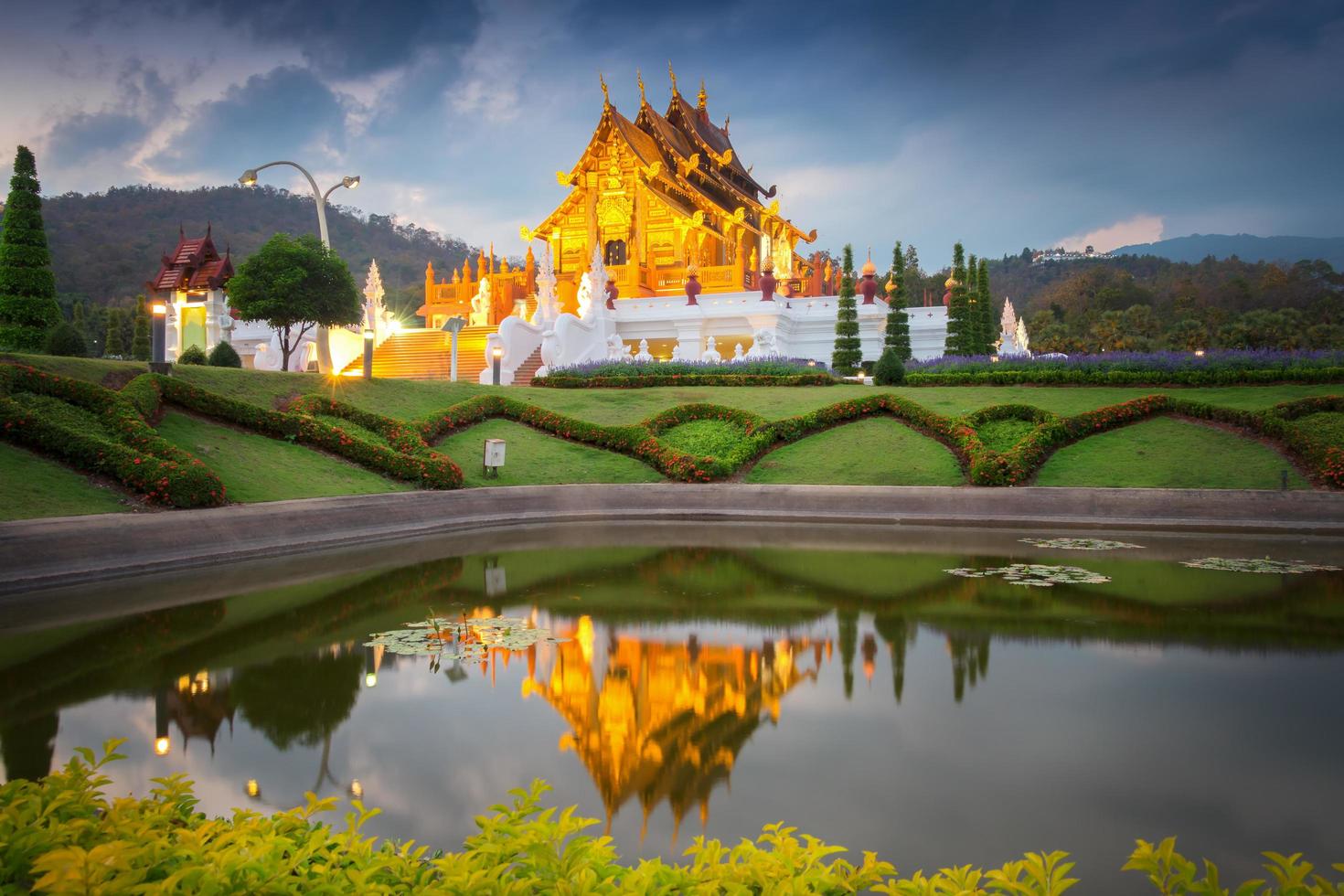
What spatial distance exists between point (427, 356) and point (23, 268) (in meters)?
12.8

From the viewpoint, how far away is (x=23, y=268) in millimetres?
22109

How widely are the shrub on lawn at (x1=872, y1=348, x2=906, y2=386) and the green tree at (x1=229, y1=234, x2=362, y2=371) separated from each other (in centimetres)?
1577

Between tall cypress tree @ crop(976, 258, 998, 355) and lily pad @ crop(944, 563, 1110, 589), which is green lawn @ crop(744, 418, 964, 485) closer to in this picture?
lily pad @ crop(944, 563, 1110, 589)

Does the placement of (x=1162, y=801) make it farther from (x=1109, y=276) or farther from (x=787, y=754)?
(x=1109, y=276)

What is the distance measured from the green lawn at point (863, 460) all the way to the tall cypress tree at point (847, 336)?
33.5 feet

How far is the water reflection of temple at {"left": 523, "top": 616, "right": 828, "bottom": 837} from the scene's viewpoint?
15.1ft

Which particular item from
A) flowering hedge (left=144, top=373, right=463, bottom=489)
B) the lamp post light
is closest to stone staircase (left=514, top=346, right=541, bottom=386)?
flowering hedge (left=144, top=373, right=463, bottom=489)

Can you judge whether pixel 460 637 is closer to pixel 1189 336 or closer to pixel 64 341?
pixel 64 341

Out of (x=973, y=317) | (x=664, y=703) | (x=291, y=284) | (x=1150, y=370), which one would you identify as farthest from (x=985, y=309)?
(x=664, y=703)

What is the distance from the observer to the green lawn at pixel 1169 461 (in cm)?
1677

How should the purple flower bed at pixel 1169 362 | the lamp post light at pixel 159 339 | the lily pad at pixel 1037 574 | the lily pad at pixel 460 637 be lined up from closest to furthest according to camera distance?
1. the lily pad at pixel 460 637
2. the lily pad at pixel 1037 574
3. the lamp post light at pixel 159 339
4. the purple flower bed at pixel 1169 362

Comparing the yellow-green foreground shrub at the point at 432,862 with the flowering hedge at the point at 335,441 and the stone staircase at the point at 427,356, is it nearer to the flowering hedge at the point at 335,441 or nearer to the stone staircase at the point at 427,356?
the flowering hedge at the point at 335,441

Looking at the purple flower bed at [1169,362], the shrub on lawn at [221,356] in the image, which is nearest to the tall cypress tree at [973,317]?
the purple flower bed at [1169,362]

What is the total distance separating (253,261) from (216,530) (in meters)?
15.6
